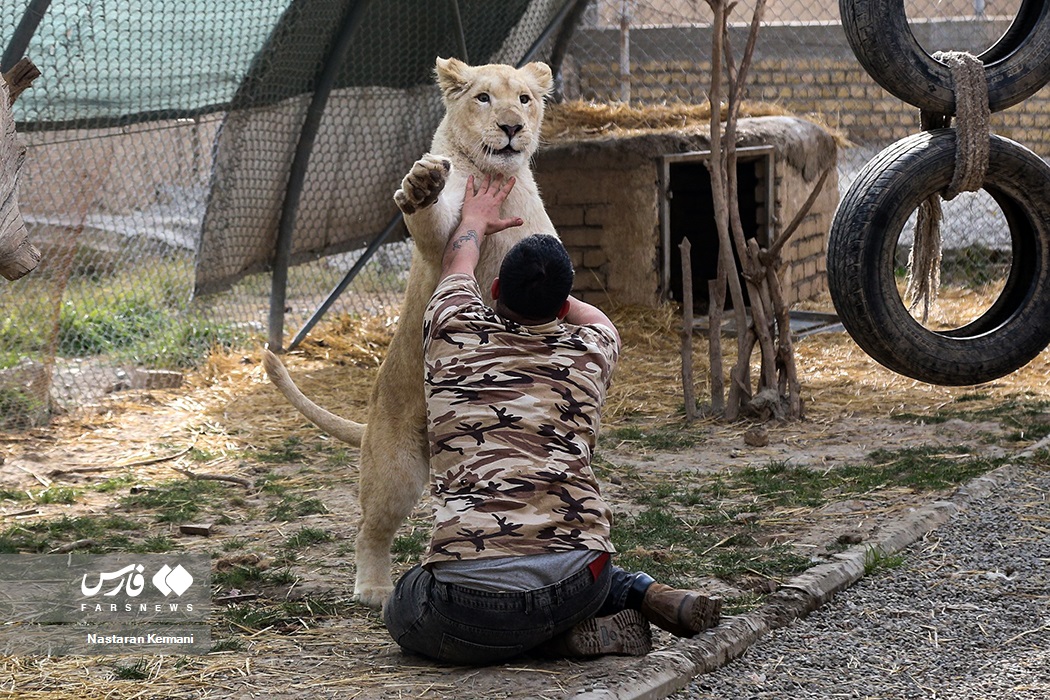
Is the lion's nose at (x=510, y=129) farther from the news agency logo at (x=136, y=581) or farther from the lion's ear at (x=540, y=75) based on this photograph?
the news agency logo at (x=136, y=581)

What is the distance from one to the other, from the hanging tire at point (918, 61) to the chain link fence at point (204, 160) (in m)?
4.11

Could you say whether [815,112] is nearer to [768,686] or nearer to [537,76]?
[537,76]

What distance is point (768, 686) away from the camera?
3.36 metres

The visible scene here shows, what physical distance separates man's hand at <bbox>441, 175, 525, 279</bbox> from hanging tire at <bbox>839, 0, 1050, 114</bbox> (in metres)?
1.47

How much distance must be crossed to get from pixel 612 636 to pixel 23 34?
466cm

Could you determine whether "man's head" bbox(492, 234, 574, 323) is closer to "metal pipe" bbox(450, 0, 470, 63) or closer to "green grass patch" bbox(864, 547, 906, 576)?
"green grass patch" bbox(864, 547, 906, 576)

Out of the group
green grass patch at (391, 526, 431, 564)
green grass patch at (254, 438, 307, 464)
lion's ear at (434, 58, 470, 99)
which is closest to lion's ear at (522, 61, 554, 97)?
lion's ear at (434, 58, 470, 99)

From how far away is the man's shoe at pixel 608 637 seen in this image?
3414 mm

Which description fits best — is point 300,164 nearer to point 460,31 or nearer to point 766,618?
point 460,31

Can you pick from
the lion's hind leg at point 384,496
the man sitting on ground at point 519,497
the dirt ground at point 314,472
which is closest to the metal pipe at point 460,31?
the dirt ground at point 314,472

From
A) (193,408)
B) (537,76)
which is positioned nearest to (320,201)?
(193,408)

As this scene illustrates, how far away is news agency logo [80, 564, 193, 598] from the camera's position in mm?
4211

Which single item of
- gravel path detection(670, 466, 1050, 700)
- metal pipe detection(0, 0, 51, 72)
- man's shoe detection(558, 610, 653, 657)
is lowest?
gravel path detection(670, 466, 1050, 700)

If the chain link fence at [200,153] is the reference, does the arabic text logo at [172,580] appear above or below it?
below
